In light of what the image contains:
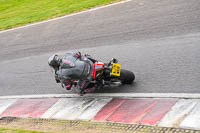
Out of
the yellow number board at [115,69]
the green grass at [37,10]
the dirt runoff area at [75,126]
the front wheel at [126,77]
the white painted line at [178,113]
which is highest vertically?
the green grass at [37,10]

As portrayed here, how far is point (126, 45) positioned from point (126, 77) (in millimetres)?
2914

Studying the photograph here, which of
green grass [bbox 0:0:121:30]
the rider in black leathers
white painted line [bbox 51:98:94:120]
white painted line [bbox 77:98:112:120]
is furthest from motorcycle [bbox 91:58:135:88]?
green grass [bbox 0:0:121:30]

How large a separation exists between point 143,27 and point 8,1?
18846 mm

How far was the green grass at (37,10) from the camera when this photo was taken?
55.6 feet

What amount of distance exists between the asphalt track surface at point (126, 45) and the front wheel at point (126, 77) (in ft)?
0.54

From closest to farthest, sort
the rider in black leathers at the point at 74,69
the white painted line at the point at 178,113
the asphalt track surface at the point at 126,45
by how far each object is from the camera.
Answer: the white painted line at the point at 178,113
the rider in black leathers at the point at 74,69
the asphalt track surface at the point at 126,45

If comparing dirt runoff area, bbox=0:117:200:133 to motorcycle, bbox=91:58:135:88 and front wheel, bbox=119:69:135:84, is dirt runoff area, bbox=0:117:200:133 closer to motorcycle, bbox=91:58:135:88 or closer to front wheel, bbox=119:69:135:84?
motorcycle, bbox=91:58:135:88

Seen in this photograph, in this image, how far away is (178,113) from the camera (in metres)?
6.14

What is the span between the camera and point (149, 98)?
7164mm

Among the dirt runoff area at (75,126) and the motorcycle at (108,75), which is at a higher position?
the motorcycle at (108,75)

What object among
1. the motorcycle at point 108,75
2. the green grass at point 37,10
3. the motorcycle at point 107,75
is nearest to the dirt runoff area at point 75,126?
the motorcycle at point 107,75

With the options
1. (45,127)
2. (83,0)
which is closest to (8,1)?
(83,0)

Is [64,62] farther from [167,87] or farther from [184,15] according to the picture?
[184,15]

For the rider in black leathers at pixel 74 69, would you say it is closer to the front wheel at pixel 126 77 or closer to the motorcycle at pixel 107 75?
the motorcycle at pixel 107 75
